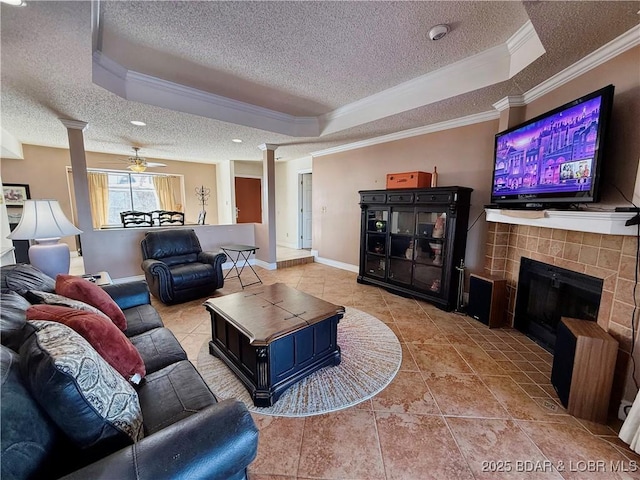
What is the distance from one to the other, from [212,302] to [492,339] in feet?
9.02

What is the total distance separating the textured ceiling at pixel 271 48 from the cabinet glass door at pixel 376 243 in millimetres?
1367

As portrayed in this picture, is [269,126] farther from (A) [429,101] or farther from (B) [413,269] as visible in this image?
(B) [413,269]

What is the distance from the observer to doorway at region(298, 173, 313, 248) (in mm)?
6766

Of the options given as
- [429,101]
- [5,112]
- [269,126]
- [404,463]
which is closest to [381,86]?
[429,101]

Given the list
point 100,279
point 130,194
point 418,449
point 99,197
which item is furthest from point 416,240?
point 99,197

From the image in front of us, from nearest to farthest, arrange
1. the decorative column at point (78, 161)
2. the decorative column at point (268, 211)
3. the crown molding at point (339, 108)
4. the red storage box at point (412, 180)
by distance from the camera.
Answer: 1. the crown molding at point (339, 108)
2. the decorative column at point (78, 161)
3. the red storage box at point (412, 180)
4. the decorative column at point (268, 211)

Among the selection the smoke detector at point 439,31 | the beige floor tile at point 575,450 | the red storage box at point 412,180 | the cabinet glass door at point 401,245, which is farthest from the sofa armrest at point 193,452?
the red storage box at point 412,180

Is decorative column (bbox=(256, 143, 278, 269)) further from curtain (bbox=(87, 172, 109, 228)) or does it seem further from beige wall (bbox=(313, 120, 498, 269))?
curtain (bbox=(87, 172, 109, 228))

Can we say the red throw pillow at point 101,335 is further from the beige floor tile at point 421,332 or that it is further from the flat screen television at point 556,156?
the flat screen television at point 556,156

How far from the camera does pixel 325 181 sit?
5594 millimetres

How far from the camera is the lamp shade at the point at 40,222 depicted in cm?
238

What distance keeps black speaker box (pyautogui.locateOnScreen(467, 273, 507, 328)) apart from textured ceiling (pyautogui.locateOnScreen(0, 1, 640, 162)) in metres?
1.96

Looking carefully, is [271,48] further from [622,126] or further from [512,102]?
[622,126]

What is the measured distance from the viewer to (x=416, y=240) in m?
3.76
